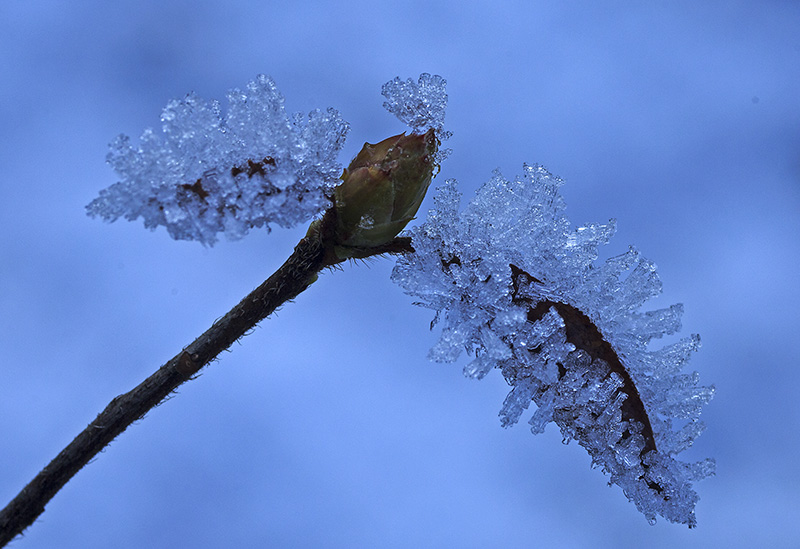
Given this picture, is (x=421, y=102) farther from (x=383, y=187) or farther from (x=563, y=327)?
(x=563, y=327)

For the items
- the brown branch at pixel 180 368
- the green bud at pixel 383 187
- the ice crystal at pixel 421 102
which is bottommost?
the brown branch at pixel 180 368

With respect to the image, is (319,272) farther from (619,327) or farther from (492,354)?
(619,327)

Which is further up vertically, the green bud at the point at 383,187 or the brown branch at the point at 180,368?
the green bud at the point at 383,187

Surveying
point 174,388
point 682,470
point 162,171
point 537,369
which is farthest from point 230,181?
point 682,470

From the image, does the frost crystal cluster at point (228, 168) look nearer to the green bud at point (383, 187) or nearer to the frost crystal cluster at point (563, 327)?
the green bud at point (383, 187)

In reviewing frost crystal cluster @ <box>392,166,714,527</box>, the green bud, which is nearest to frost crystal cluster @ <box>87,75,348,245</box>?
the green bud

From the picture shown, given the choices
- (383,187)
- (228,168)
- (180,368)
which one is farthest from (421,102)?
(180,368)

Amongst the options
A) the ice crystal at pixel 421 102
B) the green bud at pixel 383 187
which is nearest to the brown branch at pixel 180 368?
the green bud at pixel 383 187
